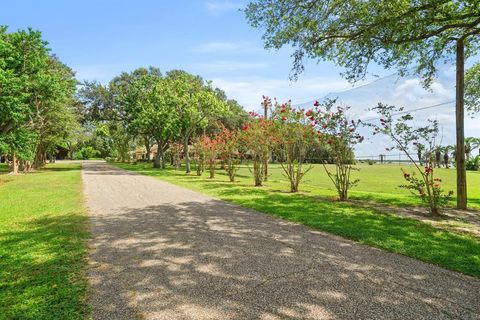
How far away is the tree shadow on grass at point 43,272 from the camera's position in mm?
2912

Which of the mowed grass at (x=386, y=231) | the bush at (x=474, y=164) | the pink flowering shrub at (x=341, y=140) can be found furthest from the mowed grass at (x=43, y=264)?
the bush at (x=474, y=164)

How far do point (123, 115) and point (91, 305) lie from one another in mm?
37740

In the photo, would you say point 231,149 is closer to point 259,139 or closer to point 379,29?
point 259,139

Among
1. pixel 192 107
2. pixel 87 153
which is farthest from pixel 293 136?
pixel 87 153

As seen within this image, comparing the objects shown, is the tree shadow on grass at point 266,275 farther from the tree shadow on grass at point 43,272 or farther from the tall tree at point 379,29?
the tall tree at point 379,29

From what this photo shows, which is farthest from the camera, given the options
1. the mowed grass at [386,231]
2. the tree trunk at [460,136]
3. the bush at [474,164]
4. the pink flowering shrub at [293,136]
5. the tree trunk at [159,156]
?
the tree trunk at [159,156]

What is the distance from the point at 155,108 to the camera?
92.9 feet

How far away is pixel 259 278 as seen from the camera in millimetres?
3592

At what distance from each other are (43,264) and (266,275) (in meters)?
2.98

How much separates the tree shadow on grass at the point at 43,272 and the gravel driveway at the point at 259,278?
0.20m

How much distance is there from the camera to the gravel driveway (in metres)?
2.88

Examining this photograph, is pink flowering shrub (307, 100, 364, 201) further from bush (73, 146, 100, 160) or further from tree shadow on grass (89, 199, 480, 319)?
bush (73, 146, 100, 160)

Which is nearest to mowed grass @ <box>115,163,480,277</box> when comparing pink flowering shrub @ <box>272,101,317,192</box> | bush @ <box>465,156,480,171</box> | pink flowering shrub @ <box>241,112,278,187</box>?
pink flowering shrub @ <box>272,101,317,192</box>

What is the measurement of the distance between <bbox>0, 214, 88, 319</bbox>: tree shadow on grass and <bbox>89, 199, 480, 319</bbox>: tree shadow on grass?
0.70 ft
